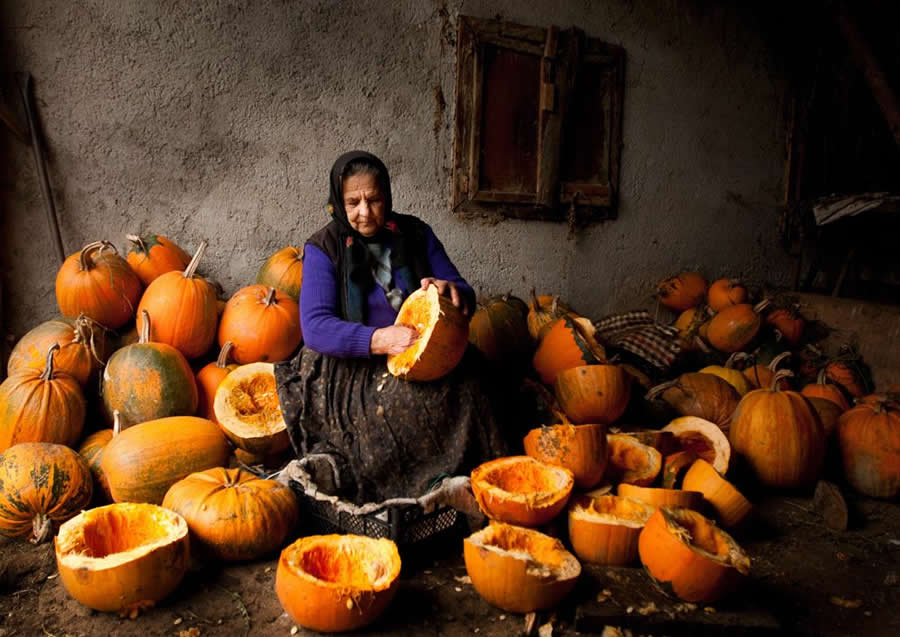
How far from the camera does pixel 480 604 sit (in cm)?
244

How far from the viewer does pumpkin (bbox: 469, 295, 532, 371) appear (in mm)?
4656

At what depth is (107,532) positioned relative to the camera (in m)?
2.48

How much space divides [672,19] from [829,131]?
2155mm

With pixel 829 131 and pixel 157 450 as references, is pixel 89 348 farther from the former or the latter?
pixel 829 131

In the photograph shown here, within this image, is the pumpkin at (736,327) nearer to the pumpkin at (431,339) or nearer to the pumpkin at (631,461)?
the pumpkin at (631,461)

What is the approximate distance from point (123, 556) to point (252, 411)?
1.21 metres

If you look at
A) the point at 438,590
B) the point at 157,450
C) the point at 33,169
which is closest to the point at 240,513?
the point at 157,450

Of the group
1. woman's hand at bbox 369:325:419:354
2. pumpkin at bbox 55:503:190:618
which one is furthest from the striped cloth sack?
pumpkin at bbox 55:503:190:618

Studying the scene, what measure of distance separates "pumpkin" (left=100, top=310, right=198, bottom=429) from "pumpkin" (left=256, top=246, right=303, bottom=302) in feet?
3.28

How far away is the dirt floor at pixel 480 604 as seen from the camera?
2.26 m

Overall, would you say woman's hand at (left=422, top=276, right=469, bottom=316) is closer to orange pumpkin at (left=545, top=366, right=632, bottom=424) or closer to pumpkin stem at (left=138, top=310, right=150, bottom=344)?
orange pumpkin at (left=545, top=366, right=632, bottom=424)

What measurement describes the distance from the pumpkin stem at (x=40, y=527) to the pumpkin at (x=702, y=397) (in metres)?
3.33

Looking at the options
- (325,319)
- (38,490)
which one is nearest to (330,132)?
(325,319)

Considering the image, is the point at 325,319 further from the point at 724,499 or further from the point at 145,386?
the point at 724,499
